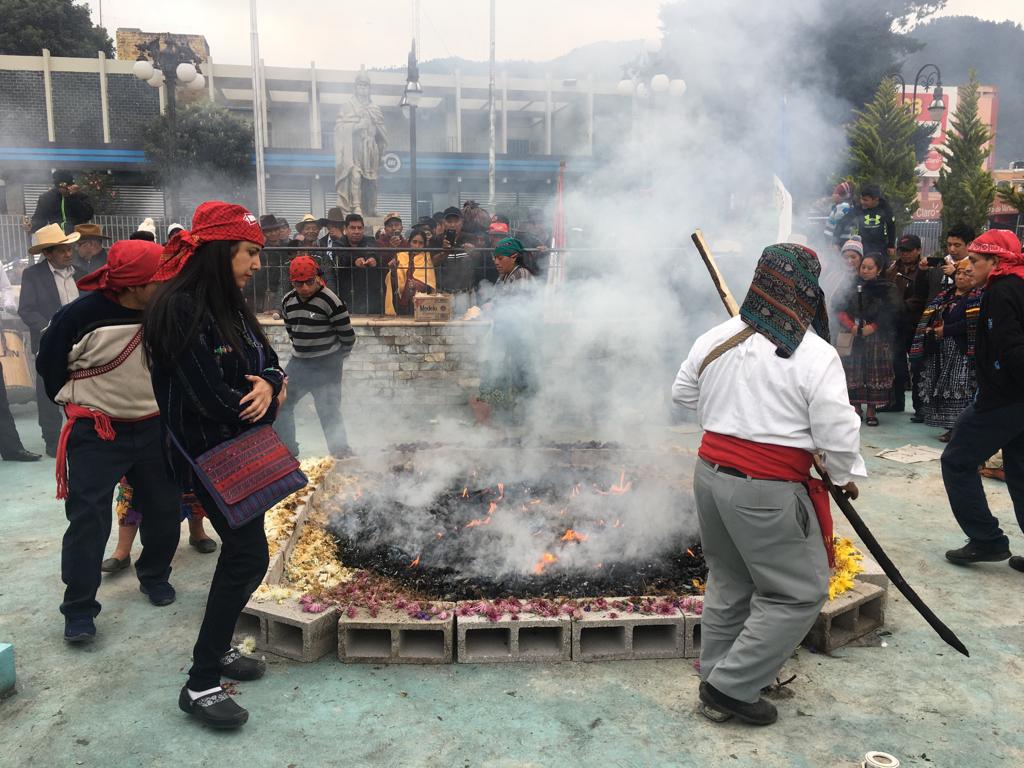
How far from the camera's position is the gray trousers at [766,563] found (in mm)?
3078

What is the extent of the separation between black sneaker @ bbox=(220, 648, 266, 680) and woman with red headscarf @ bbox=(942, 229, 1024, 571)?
423cm

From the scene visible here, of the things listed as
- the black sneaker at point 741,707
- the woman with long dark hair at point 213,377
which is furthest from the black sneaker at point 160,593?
the black sneaker at point 741,707

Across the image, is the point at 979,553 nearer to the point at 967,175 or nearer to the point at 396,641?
the point at 396,641

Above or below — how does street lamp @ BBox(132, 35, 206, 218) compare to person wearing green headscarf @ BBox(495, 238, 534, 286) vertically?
above

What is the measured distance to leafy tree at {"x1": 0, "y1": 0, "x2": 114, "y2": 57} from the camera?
41.0 m

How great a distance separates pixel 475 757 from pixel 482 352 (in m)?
6.81

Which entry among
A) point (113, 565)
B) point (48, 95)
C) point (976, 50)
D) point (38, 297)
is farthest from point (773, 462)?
point (976, 50)

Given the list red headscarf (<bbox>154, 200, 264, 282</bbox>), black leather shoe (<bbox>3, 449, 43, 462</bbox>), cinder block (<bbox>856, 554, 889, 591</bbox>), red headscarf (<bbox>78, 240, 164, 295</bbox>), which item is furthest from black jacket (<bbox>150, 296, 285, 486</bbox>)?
black leather shoe (<bbox>3, 449, 43, 462</bbox>)

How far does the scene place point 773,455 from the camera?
3.07 m

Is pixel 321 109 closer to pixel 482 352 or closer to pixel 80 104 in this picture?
pixel 80 104

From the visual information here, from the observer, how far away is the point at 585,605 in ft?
12.7

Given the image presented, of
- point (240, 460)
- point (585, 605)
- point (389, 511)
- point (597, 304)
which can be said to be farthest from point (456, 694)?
point (597, 304)

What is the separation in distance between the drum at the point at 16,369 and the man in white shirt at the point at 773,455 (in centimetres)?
875

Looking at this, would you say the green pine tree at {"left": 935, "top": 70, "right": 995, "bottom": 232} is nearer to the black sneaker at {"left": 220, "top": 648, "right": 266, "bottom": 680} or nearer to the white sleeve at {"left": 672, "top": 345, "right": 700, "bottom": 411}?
the white sleeve at {"left": 672, "top": 345, "right": 700, "bottom": 411}
